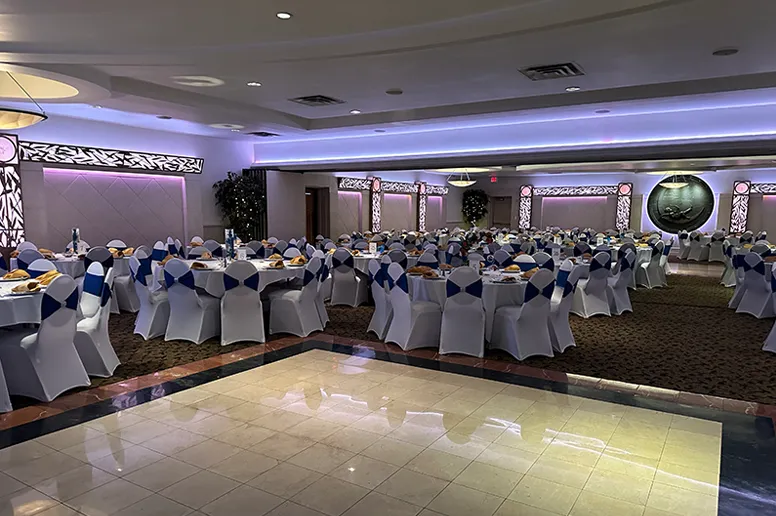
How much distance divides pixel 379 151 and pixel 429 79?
5138 mm

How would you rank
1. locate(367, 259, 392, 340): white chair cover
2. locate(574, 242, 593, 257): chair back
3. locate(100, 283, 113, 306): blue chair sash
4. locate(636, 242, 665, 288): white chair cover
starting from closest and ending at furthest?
locate(100, 283, 113, 306): blue chair sash < locate(367, 259, 392, 340): white chair cover < locate(574, 242, 593, 257): chair back < locate(636, 242, 665, 288): white chair cover

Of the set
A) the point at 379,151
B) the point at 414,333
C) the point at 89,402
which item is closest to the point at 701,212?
the point at 379,151

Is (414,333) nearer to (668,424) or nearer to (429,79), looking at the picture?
(668,424)

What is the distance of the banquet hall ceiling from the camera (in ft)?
14.0

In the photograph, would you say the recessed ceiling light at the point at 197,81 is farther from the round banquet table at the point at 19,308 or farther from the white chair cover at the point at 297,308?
the round banquet table at the point at 19,308

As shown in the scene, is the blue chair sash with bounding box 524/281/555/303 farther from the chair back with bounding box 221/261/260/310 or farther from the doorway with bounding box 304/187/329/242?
the doorway with bounding box 304/187/329/242

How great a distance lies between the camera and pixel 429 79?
21.9 feet

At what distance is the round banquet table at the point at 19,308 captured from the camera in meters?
4.17

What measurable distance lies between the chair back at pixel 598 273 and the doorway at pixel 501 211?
16.1 m

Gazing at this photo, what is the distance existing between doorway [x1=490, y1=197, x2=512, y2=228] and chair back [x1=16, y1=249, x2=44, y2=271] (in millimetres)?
19158

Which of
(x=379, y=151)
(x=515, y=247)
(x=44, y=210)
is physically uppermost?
(x=379, y=151)

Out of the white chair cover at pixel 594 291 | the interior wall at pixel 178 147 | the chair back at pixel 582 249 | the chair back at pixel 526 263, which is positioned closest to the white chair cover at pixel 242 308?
the chair back at pixel 526 263

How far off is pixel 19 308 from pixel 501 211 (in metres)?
21.5

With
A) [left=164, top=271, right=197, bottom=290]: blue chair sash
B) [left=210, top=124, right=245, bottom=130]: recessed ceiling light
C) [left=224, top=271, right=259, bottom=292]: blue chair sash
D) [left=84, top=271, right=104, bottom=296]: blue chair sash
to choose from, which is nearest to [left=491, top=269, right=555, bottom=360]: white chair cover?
[left=224, top=271, right=259, bottom=292]: blue chair sash
